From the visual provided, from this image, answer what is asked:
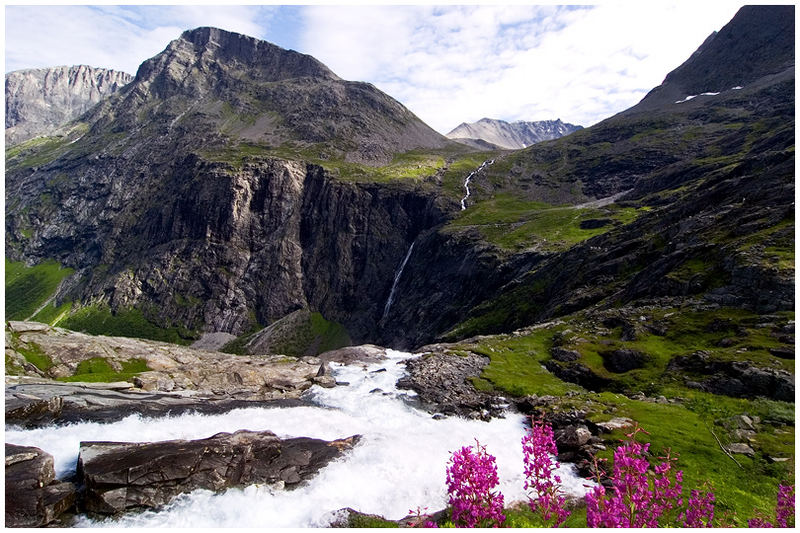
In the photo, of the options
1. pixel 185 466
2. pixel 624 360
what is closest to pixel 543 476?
pixel 185 466

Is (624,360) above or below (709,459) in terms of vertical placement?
above

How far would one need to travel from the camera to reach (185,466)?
26656 mm

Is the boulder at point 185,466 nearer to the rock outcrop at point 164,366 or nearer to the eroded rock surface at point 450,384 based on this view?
the eroded rock surface at point 450,384

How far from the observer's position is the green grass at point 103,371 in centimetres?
4950

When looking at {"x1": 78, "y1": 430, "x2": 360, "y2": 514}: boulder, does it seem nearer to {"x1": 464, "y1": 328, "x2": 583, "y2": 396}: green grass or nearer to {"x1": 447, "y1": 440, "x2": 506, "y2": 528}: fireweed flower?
{"x1": 447, "y1": 440, "x2": 506, "y2": 528}: fireweed flower

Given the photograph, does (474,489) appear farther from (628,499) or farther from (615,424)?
(615,424)

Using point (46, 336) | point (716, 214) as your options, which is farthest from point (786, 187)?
point (46, 336)

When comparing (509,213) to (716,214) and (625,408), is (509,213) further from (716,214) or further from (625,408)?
(625,408)

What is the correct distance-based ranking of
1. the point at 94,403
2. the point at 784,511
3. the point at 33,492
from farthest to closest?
1. the point at 94,403
2. the point at 33,492
3. the point at 784,511

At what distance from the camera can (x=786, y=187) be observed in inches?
2511

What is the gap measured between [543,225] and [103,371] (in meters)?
148

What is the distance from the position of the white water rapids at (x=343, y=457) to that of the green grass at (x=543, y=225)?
3824 inches

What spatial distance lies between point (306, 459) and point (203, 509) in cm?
776

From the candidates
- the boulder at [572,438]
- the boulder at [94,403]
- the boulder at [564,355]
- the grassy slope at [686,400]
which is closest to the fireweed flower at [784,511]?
the grassy slope at [686,400]
